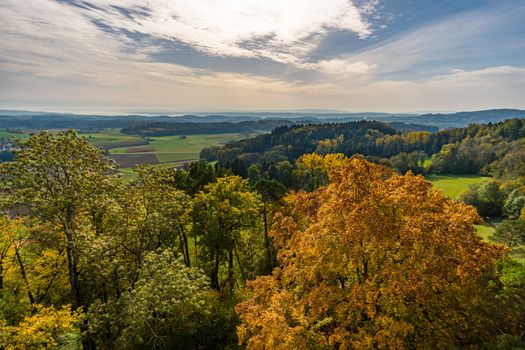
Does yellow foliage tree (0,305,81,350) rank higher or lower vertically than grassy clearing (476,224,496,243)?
higher

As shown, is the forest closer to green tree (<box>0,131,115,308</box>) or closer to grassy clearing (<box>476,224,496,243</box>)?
green tree (<box>0,131,115,308</box>)

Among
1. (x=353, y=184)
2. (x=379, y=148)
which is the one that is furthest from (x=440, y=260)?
(x=379, y=148)

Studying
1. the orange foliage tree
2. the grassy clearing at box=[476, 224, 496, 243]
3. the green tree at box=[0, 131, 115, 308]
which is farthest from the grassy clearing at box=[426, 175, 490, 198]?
the green tree at box=[0, 131, 115, 308]

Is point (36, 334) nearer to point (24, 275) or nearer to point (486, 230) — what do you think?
point (24, 275)

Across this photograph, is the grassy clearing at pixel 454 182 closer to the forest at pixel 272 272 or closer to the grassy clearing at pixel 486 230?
the grassy clearing at pixel 486 230

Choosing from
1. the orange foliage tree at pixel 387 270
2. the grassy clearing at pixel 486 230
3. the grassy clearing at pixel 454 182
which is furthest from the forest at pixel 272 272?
the grassy clearing at pixel 454 182

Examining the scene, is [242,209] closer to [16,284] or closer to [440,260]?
[16,284]
